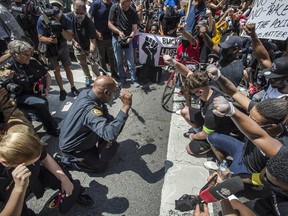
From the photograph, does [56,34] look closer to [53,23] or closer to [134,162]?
[53,23]

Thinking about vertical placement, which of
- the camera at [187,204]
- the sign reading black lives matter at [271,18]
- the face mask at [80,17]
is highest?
the sign reading black lives matter at [271,18]

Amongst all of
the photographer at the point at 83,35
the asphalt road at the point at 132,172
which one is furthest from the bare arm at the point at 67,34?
the asphalt road at the point at 132,172

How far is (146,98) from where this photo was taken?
5.08m

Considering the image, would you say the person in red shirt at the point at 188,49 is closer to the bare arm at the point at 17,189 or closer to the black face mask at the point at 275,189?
the black face mask at the point at 275,189

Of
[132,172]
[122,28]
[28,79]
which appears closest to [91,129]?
[132,172]

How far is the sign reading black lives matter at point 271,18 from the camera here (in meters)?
2.89

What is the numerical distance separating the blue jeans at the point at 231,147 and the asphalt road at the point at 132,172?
0.85m

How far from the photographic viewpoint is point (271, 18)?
304 centimetres

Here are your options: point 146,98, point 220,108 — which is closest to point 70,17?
point 146,98

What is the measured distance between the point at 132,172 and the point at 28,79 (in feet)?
7.25

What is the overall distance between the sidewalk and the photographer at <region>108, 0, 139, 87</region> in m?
2.33

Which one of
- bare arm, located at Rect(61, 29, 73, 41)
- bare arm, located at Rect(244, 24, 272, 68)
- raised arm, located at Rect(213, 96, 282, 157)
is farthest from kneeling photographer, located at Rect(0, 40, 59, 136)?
bare arm, located at Rect(244, 24, 272, 68)

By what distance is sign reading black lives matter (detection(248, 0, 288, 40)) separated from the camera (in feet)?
9.48

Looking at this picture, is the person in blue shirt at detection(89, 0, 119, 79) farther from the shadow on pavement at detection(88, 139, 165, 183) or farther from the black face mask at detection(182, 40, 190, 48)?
the shadow on pavement at detection(88, 139, 165, 183)
